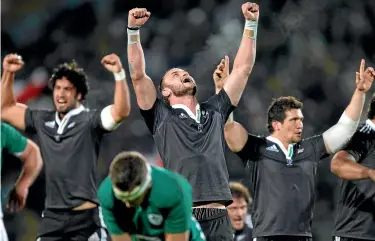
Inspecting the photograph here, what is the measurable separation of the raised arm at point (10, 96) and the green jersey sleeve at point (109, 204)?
221 cm

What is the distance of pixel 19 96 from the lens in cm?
832

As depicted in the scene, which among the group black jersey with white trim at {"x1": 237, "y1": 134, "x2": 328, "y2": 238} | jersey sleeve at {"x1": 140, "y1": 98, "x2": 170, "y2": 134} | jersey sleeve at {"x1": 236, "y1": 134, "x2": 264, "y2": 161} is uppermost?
jersey sleeve at {"x1": 140, "y1": 98, "x2": 170, "y2": 134}

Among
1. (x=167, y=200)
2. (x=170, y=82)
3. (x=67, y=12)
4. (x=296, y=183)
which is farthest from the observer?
(x=67, y=12)

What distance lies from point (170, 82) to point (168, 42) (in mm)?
4086

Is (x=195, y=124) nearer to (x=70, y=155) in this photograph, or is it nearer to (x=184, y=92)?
(x=184, y=92)

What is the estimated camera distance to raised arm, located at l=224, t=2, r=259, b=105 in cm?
521

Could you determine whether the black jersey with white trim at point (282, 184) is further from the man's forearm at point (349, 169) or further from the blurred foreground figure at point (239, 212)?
the blurred foreground figure at point (239, 212)

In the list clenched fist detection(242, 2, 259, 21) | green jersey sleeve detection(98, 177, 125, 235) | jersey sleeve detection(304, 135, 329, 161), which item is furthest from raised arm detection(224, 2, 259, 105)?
green jersey sleeve detection(98, 177, 125, 235)

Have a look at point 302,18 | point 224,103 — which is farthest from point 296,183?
point 302,18

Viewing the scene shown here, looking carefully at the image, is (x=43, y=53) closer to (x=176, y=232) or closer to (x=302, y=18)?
(x=302, y=18)

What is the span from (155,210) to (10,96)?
2.44 metres

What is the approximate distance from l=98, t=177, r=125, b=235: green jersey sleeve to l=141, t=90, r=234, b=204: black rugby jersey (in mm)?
1203

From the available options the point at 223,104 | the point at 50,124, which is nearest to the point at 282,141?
the point at 223,104

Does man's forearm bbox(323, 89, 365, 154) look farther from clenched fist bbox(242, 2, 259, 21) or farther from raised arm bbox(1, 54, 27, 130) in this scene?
raised arm bbox(1, 54, 27, 130)
